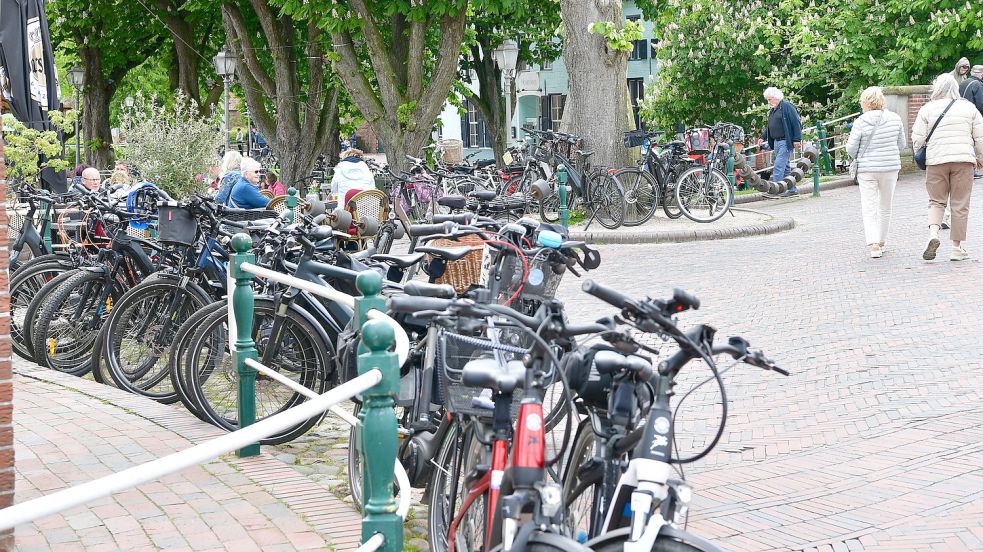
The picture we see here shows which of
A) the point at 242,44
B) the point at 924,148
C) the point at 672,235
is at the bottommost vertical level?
the point at 672,235

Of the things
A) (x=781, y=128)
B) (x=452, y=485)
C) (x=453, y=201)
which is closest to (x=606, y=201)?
(x=781, y=128)

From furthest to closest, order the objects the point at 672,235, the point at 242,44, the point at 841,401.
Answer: the point at 242,44, the point at 672,235, the point at 841,401

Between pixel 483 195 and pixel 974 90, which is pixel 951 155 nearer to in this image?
pixel 483 195

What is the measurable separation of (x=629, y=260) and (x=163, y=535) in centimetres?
1006

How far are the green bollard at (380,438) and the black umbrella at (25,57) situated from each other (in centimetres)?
576

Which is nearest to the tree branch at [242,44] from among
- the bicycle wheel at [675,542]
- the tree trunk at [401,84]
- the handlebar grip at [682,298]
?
the tree trunk at [401,84]

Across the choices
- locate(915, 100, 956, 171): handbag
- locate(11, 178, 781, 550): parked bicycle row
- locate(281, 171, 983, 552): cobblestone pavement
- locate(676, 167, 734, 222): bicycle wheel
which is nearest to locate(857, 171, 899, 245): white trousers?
locate(915, 100, 956, 171): handbag

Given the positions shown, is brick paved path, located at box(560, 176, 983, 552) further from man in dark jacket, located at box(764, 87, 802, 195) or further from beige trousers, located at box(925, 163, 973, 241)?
man in dark jacket, located at box(764, 87, 802, 195)

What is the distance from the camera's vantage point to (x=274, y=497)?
16.8 ft

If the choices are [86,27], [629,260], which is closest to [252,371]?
[629,260]

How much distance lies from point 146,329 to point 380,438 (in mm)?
4863

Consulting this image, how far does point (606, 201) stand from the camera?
55.9 ft

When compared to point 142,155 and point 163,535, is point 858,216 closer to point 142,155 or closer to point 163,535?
point 142,155

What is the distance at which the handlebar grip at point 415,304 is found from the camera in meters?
3.85
